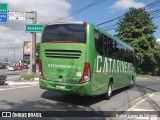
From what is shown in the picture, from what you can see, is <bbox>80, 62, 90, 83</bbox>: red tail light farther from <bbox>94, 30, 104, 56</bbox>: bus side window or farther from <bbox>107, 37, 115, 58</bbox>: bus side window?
<bbox>107, 37, 115, 58</bbox>: bus side window

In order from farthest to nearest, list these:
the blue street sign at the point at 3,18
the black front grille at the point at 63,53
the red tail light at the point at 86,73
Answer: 1. the blue street sign at the point at 3,18
2. the black front grille at the point at 63,53
3. the red tail light at the point at 86,73

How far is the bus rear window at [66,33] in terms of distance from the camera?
37.9ft

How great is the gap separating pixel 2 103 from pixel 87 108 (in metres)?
3.12

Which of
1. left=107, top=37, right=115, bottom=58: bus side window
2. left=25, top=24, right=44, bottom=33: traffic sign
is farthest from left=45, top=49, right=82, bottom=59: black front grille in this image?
left=25, top=24, right=44, bottom=33: traffic sign

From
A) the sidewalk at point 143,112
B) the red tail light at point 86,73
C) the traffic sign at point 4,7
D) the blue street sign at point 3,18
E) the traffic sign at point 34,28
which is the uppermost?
the traffic sign at point 4,7

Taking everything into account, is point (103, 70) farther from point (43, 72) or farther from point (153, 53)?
point (153, 53)

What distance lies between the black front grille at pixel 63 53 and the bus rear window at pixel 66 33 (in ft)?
1.26

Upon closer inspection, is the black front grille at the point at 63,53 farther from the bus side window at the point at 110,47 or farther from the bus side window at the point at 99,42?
the bus side window at the point at 110,47

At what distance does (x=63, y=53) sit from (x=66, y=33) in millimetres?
774

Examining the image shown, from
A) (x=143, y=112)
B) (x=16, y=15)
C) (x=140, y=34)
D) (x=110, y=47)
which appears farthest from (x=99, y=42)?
(x=140, y=34)

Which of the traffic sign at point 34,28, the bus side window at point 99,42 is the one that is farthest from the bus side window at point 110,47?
the traffic sign at point 34,28

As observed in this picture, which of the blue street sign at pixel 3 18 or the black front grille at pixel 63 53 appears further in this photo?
the blue street sign at pixel 3 18

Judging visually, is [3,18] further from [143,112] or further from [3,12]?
[143,112]

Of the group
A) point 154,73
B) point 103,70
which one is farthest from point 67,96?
point 154,73
